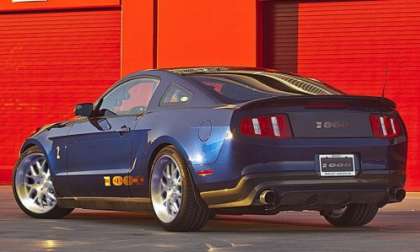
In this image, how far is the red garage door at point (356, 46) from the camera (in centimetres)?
1625

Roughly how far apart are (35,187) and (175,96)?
2137 millimetres

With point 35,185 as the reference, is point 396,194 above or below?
above

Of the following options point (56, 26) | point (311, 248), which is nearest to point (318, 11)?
point (56, 26)

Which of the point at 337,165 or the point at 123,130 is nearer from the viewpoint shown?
the point at 337,165

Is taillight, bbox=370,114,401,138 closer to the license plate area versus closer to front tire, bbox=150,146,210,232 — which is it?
the license plate area

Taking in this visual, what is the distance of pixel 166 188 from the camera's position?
30.7 ft

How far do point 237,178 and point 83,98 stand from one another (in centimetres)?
996

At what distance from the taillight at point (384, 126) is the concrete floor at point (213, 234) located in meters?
0.79

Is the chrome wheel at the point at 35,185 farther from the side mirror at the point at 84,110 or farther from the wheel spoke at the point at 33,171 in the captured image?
the side mirror at the point at 84,110

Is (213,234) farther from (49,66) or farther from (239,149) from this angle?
(49,66)

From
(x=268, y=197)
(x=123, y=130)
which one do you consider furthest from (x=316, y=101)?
(x=123, y=130)

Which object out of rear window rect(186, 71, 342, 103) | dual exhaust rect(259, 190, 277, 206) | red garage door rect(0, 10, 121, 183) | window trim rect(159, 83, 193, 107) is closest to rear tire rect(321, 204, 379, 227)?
rear window rect(186, 71, 342, 103)

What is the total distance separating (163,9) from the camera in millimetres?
17703

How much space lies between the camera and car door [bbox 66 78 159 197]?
387 inches
